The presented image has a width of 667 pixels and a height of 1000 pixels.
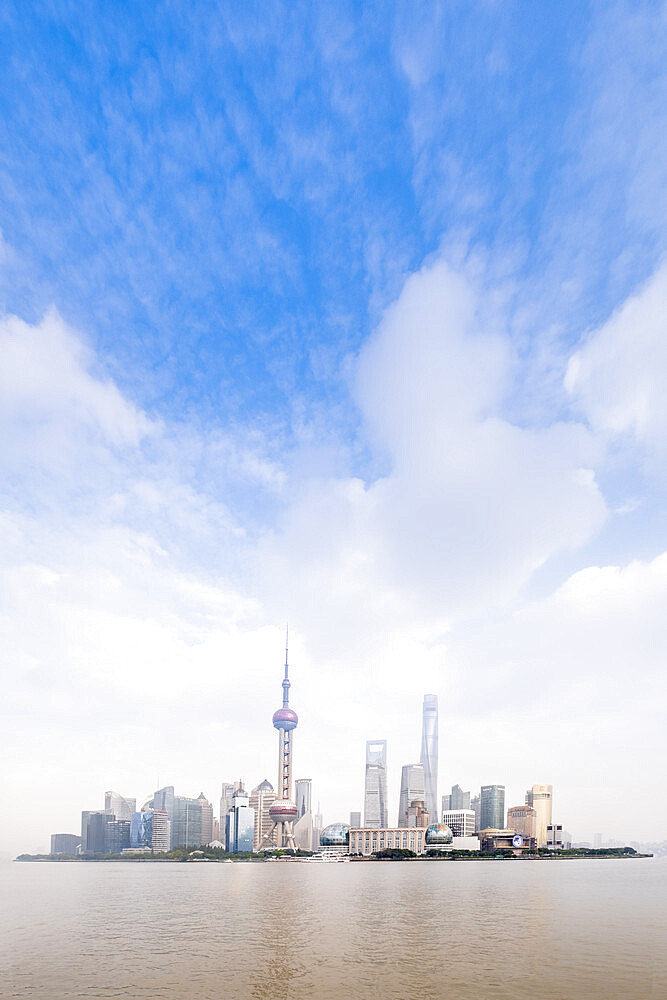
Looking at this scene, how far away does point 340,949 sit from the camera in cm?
4666

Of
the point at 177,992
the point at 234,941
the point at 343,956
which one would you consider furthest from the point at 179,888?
the point at 177,992

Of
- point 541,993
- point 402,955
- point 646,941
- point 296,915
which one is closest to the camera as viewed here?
point 541,993

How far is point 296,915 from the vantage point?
221ft

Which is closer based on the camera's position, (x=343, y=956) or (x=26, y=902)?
(x=343, y=956)

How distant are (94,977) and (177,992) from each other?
6.88 metres

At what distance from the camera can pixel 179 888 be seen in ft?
371

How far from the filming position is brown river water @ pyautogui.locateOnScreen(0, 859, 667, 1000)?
35406 millimetres

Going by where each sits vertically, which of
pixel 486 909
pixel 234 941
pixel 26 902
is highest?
pixel 234 941

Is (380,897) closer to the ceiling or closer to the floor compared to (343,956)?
closer to the floor

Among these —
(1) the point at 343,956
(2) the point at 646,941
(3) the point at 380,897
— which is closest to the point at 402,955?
(1) the point at 343,956

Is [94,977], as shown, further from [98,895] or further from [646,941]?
[98,895]

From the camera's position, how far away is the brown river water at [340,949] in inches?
1394

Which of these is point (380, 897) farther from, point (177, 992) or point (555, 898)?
point (177, 992)

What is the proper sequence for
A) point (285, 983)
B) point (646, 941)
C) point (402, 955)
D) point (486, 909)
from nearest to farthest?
point (285, 983) → point (402, 955) → point (646, 941) → point (486, 909)
